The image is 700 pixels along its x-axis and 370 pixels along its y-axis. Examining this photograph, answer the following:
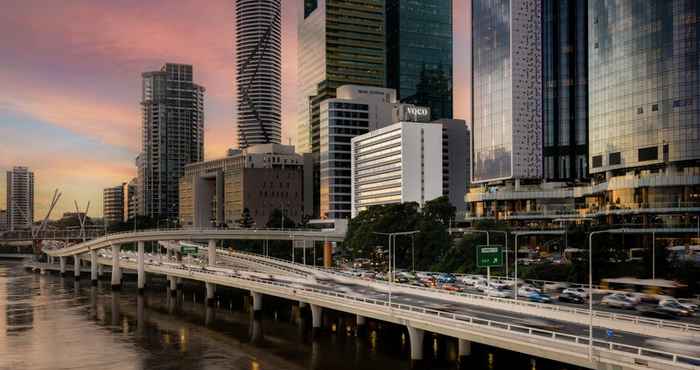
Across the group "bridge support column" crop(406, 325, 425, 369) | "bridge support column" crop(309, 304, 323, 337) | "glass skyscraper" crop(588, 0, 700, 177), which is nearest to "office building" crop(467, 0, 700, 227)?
"glass skyscraper" crop(588, 0, 700, 177)

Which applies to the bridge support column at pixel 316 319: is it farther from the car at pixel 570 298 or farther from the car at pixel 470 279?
the car at pixel 570 298

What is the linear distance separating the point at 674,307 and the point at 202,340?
58.3 m

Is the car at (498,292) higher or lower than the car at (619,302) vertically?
lower

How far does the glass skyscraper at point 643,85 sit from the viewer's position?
15188 centimetres

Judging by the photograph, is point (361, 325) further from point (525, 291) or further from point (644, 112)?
point (644, 112)

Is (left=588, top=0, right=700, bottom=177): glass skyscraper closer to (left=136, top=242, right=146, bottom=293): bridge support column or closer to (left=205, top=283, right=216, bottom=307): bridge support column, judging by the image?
(left=205, top=283, right=216, bottom=307): bridge support column

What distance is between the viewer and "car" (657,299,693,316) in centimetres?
7425

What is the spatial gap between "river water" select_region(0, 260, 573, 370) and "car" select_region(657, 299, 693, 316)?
52.9 ft

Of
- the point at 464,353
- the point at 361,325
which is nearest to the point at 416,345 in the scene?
the point at 464,353

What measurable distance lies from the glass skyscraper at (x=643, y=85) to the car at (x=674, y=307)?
84464 mm

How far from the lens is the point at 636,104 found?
163m

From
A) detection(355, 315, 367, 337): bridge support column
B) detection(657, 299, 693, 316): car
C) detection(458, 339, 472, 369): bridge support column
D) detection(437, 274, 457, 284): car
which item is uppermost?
detection(657, 299, 693, 316): car

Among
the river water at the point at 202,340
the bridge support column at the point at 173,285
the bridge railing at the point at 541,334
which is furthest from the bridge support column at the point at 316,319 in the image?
the bridge support column at the point at 173,285

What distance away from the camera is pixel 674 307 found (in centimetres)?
7625
